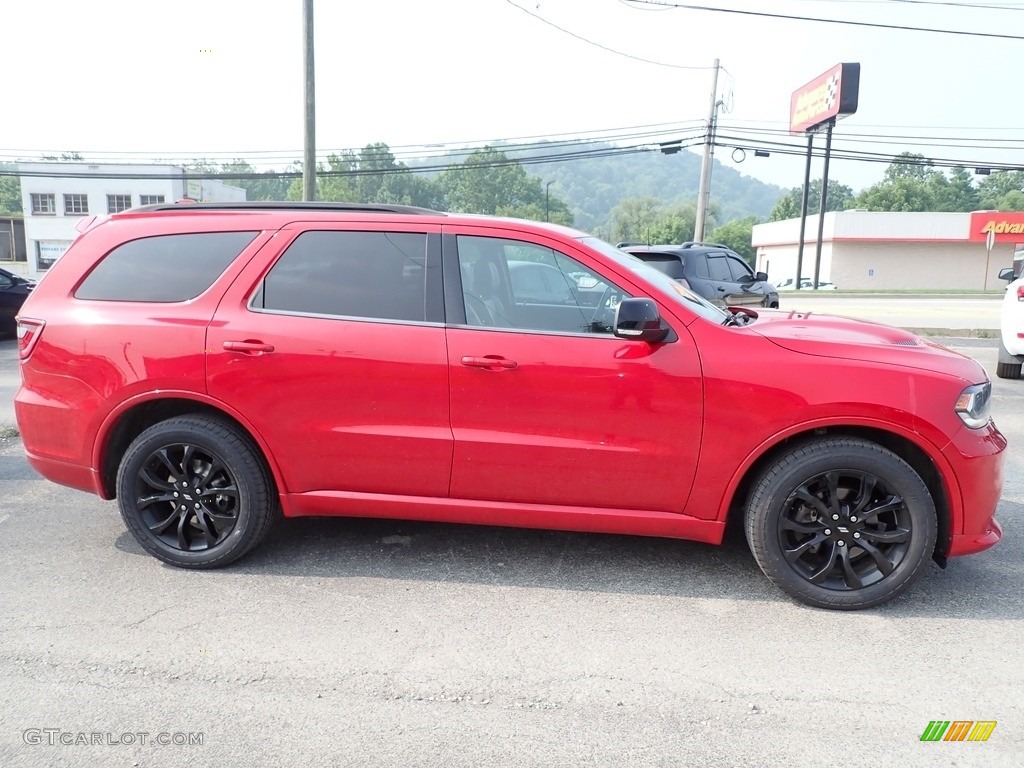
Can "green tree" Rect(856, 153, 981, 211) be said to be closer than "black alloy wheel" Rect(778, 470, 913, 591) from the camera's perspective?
No

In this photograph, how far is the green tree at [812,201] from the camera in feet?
335

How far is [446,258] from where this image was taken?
13.2ft

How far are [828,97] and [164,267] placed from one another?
53.5 meters

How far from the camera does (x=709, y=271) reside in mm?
13883

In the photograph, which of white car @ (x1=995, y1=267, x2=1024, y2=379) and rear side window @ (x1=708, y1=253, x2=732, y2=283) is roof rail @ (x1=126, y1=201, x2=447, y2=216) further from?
rear side window @ (x1=708, y1=253, x2=732, y2=283)

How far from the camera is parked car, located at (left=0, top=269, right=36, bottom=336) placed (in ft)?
45.5

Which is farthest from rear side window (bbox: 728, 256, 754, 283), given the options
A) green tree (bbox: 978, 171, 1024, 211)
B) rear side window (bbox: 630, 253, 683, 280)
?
green tree (bbox: 978, 171, 1024, 211)

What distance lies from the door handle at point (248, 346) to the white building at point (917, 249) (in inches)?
2210

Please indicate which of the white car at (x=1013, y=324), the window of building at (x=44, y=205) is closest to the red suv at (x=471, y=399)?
the white car at (x=1013, y=324)

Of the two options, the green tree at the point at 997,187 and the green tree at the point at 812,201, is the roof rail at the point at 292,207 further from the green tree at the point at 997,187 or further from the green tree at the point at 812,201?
the green tree at the point at 997,187

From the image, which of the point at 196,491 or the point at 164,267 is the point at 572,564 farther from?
the point at 164,267

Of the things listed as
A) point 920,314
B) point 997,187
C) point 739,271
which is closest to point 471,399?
point 739,271

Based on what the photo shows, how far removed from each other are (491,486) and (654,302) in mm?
1176

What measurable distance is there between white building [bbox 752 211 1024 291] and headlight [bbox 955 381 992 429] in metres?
55.0
